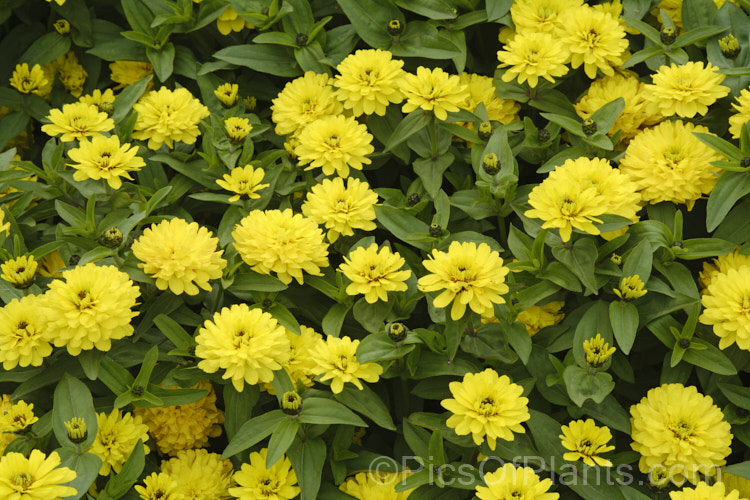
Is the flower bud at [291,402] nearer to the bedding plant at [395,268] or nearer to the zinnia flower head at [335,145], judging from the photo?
the bedding plant at [395,268]

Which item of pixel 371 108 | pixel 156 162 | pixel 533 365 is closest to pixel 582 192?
pixel 533 365

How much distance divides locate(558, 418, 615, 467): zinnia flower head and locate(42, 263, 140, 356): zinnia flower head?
1.08 metres

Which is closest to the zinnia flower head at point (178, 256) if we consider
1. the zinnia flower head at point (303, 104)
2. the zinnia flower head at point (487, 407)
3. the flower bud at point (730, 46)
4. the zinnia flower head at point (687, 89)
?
the zinnia flower head at point (303, 104)

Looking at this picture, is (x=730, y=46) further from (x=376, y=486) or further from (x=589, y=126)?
(x=376, y=486)

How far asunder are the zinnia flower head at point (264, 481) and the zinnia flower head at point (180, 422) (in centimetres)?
20

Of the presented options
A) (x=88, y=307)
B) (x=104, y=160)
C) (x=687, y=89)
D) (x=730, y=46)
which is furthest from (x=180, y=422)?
(x=730, y=46)

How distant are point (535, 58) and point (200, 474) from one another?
1476 mm

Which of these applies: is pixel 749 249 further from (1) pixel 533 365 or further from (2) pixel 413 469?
(2) pixel 413 469

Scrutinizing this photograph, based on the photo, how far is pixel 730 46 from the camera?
2266mm

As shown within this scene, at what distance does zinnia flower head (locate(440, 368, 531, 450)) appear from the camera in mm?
1711

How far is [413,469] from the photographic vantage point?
189cm

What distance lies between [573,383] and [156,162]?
4.49 feet

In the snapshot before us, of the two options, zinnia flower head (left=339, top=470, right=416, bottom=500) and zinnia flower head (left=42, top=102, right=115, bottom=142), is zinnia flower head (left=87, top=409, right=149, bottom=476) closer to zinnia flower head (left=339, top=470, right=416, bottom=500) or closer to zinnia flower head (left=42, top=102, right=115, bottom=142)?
zinnia flower head (left=339, top=470, right=416, bottom=500)

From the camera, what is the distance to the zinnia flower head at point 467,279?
174cm
